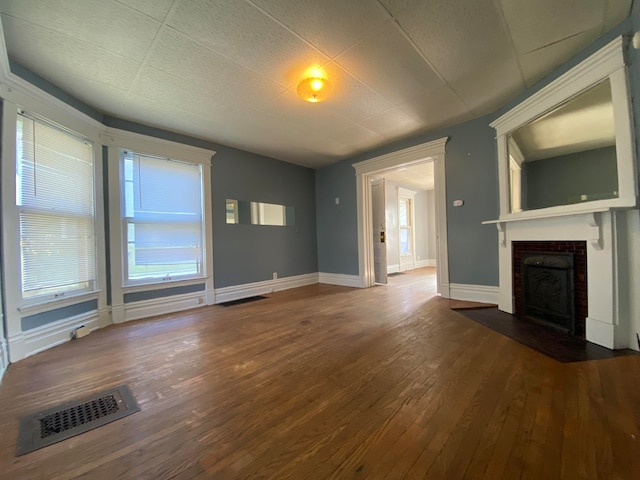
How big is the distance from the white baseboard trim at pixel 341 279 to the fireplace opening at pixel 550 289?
266cm

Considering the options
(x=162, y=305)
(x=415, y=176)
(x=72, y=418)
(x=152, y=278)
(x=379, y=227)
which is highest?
(x=415, y=176)

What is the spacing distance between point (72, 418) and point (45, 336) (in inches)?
Result: 60.3

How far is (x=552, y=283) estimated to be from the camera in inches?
103

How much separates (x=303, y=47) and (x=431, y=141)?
264 centimetres

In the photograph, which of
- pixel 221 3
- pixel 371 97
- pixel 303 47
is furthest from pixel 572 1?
pixel 221 3

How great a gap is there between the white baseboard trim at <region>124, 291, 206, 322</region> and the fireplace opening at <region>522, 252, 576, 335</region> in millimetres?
4315

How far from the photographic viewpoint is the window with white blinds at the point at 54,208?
2.30m

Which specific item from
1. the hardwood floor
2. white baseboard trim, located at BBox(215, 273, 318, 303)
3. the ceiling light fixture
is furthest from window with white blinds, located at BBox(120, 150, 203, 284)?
the ceiling light fixture

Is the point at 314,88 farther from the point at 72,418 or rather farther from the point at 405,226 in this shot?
the point at 405,226

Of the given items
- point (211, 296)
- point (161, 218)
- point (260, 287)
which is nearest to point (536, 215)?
point (260, 287)

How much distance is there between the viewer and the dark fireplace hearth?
236cm

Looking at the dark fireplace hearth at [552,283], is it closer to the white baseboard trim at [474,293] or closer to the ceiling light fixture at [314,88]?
the white baseboard trim at [474,293]

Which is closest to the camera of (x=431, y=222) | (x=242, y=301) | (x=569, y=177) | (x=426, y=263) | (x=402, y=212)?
(x=569, y=177)

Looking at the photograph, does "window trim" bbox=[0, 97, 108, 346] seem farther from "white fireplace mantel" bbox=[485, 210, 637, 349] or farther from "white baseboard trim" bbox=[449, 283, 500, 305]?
"white fireplace mantel" bbox=[485, 210, 637, 349]
